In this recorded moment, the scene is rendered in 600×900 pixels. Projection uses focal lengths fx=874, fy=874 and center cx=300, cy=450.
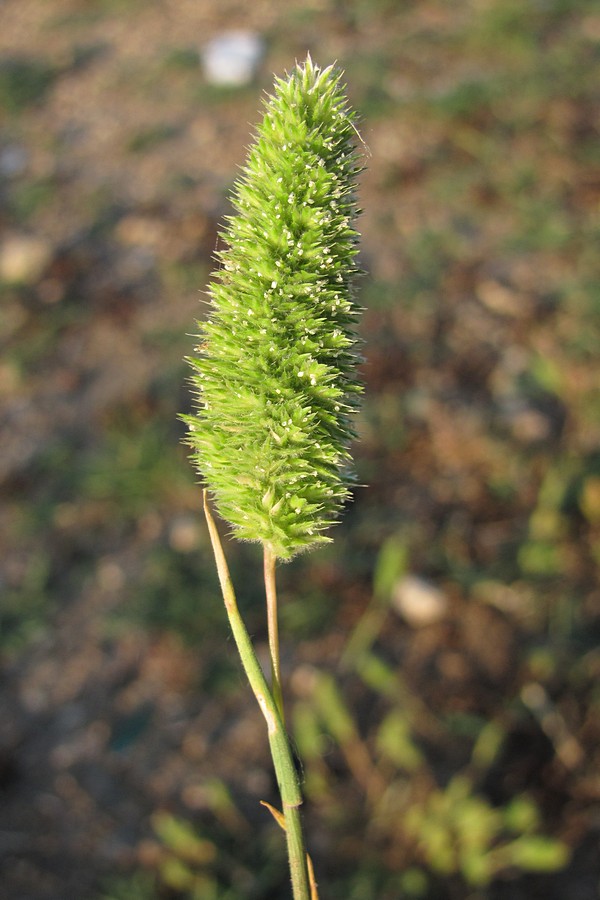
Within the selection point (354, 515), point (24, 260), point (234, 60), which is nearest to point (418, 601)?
point (354, 515)

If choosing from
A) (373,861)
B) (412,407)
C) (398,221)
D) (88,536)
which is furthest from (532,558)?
(398,221)

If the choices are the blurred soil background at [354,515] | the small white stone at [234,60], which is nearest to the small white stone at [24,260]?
the blurred soil background at [354,515]

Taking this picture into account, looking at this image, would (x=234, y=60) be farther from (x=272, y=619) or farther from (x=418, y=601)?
(x=272, y=619)

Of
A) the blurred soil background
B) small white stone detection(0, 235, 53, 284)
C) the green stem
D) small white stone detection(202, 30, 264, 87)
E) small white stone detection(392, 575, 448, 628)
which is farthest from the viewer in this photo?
small white stone detection(202, 30, 264, 87)

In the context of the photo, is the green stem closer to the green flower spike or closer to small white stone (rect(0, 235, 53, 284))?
the green flower spike

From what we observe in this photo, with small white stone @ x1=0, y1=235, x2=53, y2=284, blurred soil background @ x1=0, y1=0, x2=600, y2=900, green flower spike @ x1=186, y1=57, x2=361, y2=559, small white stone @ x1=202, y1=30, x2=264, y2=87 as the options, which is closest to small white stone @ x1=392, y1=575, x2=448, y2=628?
blurred soil background @ x1=0, y1=0, x2=600, y2=900

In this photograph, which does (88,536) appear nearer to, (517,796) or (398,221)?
(517,796)
